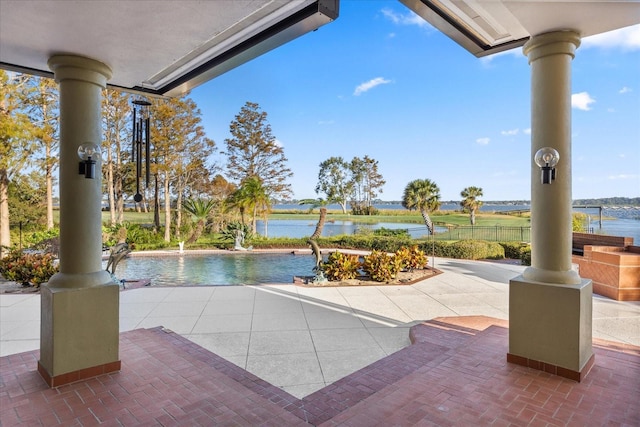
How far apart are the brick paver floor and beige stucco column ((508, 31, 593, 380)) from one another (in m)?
0.23

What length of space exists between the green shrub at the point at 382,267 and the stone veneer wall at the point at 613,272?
3.80 metres

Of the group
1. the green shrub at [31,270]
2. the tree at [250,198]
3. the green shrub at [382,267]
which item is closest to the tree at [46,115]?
the green shrub at [31,270]

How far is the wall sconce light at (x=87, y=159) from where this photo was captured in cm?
305

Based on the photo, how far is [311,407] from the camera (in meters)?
2.71

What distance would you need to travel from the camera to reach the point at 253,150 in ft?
75.5

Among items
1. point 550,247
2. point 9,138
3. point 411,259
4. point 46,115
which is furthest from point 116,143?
point 550,247

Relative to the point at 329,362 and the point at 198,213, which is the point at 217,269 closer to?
the point at 198,213

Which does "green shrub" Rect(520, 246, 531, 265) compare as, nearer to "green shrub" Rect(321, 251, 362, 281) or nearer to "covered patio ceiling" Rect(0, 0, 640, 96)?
"green shrub" Rect(321, 251, 362, 281)

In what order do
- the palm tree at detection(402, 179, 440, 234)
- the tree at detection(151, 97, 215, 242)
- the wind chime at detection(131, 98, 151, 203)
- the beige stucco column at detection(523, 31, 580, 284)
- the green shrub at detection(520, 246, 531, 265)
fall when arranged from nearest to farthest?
the beige stucco column at detection(523, 31, 580, 284) → the wind chime at detection(131, 98, 151, 203) → the green shrub at detection(520, 246, 531, 265) → the tree at detection(151, 97, 215, 242) → the palm tree at detection(402, 179, 440, 234)

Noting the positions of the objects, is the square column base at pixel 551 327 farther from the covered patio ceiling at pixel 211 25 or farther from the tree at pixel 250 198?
the tree at pixel 250 198

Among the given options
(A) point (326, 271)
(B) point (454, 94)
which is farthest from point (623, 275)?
(B) point (454, 94)

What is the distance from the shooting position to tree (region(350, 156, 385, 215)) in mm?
31438

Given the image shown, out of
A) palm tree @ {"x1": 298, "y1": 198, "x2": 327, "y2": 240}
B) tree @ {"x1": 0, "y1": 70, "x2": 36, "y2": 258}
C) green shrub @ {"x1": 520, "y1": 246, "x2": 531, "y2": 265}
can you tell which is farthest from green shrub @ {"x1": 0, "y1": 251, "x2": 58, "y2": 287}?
green shrub @ {"x1": 520, "y1": 246, "x2": 531, "y2": 265}

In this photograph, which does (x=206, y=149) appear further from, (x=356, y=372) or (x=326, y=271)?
(x=356, y=372)
